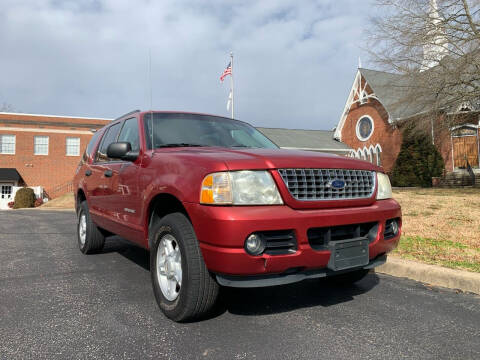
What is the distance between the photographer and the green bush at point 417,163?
64.3ft

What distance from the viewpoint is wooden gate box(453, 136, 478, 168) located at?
64.2 ft

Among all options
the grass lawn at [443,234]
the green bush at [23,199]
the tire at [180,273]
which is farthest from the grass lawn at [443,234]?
the green bush at [23,199]

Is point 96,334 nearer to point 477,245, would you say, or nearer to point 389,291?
point 389,291

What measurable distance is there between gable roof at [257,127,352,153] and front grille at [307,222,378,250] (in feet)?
76.6

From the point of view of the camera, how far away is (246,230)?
95.3 inches

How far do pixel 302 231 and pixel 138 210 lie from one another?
1709 millimetres

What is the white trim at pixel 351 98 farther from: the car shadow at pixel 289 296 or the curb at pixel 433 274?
the car shadow at pixel 289 296

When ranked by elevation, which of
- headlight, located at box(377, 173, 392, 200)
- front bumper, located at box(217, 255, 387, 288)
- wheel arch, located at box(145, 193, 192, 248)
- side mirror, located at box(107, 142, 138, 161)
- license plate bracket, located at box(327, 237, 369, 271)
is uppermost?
side mirror, located at box(107, 142, 138, 161)

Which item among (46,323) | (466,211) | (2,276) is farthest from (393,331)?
(466,211)

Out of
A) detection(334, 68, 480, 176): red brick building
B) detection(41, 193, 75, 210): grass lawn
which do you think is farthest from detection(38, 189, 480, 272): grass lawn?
detection(41, 193, 75, 210): grass lawn

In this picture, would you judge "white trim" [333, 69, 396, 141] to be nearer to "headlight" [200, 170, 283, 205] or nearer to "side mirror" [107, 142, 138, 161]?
"side mirror" [107, 142, 138, 161]

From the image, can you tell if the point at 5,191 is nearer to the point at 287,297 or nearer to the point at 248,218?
the point at 287,297

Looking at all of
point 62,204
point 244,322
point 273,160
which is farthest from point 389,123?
point 244,322

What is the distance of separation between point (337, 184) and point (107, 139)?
141 inches
